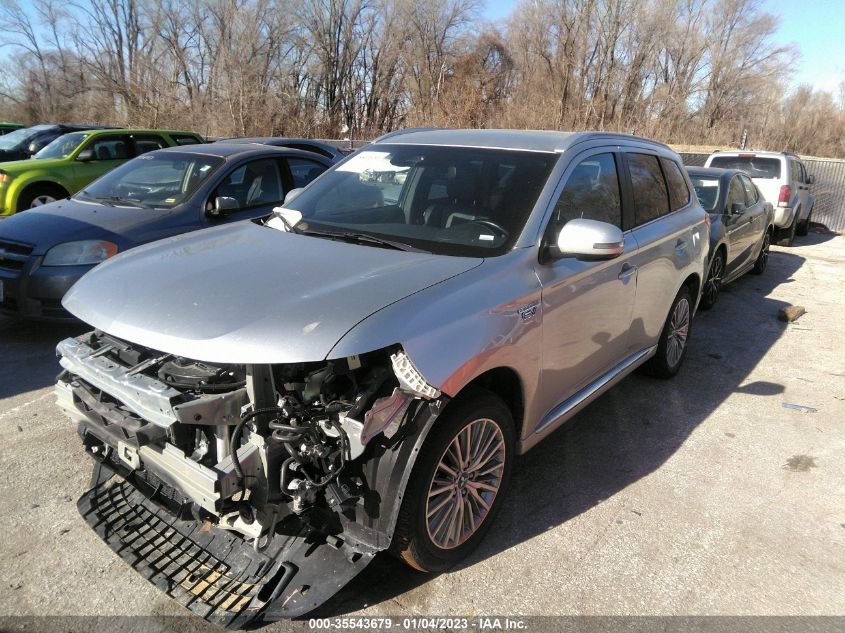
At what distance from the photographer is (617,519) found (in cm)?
329

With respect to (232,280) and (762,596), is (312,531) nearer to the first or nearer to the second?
(232,280)

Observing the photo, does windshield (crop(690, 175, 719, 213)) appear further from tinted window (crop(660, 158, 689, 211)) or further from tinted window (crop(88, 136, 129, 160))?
tinted window (crop(88, 136, 129, 160))

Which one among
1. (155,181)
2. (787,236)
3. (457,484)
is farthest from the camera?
(787,236)

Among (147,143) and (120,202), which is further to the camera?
(147,143)

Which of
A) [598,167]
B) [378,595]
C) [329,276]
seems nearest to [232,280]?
[329,276]

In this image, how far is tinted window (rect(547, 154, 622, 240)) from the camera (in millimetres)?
3320

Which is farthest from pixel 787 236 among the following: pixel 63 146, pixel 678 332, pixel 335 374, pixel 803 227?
pixel 63 146

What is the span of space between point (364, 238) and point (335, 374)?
0.99 metres

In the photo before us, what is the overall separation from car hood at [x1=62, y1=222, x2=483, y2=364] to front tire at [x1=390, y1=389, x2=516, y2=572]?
596 mm

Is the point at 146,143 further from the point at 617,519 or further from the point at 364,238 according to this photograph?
the point at 617,519

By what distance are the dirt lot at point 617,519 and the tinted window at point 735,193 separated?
323 centimetres

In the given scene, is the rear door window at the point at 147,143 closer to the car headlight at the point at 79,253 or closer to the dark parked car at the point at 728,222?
the car headlight at the point at 79,253

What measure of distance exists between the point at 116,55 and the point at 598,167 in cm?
4189

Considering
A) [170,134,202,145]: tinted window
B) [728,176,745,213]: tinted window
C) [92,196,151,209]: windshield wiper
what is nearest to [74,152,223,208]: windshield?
[92,196,151,209]: windshield wiper
